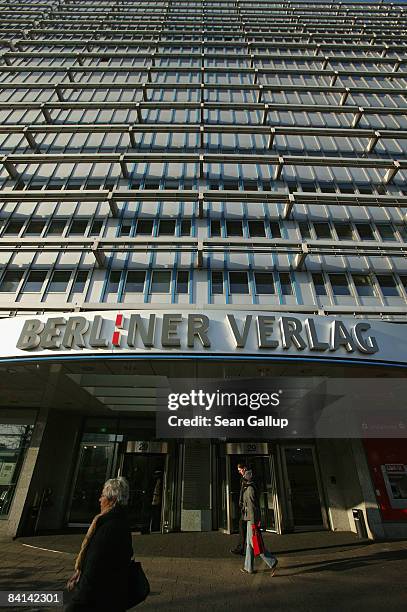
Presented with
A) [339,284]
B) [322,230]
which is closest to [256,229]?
[322,230]

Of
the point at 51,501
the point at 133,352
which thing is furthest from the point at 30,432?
the point at 133,352

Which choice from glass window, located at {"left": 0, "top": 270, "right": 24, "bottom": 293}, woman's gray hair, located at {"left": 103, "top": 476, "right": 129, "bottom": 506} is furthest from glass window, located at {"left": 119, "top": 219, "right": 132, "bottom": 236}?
woman's gray hair, located at {"left": 103, "top": 476, "right": 129, "bottom": 506}

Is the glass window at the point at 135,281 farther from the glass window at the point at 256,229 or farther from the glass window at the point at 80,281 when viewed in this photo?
the glass window at the point at 256,229

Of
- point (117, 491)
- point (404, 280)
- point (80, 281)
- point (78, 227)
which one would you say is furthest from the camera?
point (78, 227)

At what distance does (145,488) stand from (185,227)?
11.1m

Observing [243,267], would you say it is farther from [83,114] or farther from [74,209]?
[83,114]

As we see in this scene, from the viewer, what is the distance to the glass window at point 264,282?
12641 mm

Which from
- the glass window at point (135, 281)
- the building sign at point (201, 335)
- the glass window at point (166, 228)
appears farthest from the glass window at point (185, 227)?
the building sign at point (201, 335)

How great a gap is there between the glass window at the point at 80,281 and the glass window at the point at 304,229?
967 centimetres

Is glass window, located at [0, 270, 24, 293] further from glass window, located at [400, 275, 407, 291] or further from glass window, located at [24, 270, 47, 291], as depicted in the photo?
glass window, located at [400, 275, 407, 291]

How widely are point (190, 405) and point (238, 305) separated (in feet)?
13.4

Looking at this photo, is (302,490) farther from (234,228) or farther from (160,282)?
(234,228)

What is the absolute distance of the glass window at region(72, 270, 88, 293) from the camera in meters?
12.7

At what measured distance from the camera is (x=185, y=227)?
14656 mm
